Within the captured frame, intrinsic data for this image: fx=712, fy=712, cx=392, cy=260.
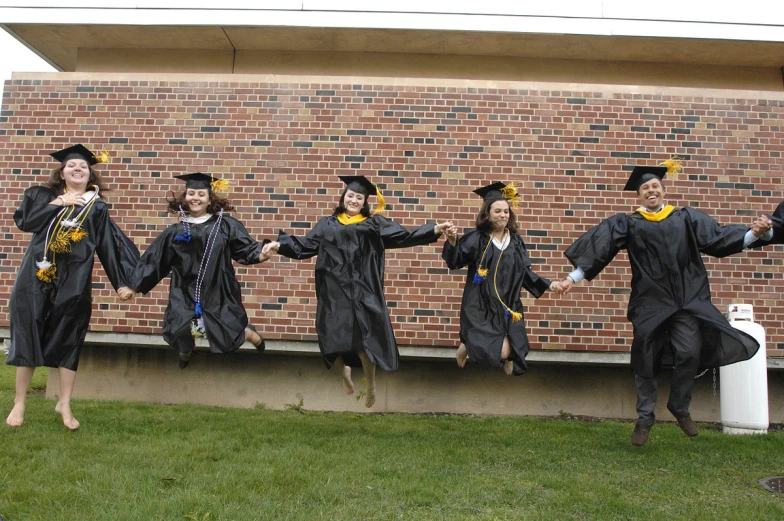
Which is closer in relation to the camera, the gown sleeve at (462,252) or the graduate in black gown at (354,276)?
the graduate in black gown at (354,276)

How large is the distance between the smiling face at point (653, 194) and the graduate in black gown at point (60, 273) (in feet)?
14.6

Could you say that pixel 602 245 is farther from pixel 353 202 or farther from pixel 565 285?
pixel 353 202

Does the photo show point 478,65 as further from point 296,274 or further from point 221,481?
point 221,481

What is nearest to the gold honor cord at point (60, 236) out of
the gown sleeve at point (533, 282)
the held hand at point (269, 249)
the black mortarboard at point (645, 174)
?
the held hand at point (269, 249)

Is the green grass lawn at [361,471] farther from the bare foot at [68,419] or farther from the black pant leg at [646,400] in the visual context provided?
the black pant leg at [646,400]

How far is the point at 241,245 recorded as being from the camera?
20.6 feet

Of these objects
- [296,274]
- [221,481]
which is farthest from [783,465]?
[296,274]

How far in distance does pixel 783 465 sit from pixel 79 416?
5839mm

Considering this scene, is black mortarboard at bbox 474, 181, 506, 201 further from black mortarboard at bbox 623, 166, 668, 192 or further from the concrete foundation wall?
the concrete foundation wall

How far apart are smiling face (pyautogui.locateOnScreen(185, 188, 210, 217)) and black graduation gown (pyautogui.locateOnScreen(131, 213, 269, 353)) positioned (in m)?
0.12

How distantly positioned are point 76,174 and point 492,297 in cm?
373

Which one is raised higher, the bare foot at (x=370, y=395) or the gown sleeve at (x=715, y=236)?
the gown sleeve at (x=715, y=236)

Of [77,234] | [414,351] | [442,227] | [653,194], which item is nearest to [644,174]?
[653,194]

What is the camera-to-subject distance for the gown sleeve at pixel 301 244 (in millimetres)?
6199
